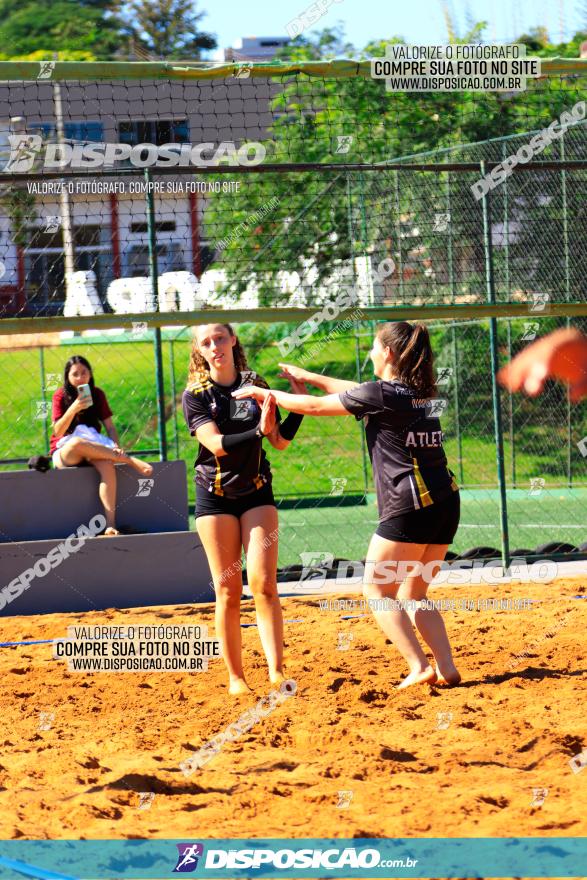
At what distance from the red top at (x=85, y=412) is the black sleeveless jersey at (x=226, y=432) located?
3.76 m

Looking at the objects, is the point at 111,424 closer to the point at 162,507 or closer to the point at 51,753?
the point at 162,507

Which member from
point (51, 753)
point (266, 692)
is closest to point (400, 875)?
point (51, 753)

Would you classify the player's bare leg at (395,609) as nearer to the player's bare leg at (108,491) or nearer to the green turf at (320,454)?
the player's bare leg at (108,491)

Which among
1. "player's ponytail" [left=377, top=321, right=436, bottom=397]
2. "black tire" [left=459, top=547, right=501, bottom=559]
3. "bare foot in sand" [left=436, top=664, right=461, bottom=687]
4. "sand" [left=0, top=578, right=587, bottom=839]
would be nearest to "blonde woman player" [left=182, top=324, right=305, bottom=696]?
"sand" [left=0, top=578, right=587, bottom=839]

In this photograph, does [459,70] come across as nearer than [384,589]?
No

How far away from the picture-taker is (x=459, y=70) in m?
10.0

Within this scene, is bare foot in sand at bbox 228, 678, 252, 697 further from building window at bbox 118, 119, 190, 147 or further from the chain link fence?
building window at bbox 118, 119, 190, 147

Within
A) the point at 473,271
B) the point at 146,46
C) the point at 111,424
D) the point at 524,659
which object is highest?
the point at 146,46

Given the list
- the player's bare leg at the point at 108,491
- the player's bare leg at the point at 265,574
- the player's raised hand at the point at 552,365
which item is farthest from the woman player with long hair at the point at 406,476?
the player's bare leg at the point at 108,491

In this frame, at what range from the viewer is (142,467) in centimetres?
895

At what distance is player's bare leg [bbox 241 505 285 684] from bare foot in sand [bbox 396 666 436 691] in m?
0.68

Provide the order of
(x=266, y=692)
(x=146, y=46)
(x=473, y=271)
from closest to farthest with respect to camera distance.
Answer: (x=266, y=692) → (x=473, y=271) → (x=146, y=46)

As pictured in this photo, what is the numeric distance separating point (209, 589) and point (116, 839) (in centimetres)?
520

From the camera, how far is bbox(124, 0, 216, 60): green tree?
167ft
